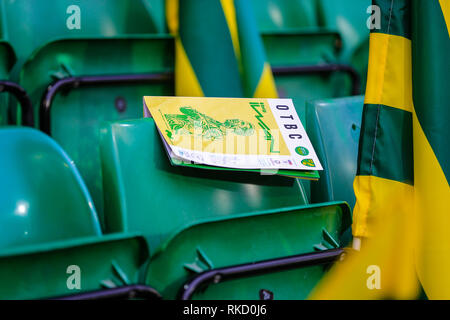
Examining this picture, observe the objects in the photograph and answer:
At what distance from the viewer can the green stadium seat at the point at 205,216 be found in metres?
0.96

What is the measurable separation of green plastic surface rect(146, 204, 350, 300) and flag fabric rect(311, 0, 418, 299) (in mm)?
55

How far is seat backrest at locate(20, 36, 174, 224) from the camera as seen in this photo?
1.63 metres

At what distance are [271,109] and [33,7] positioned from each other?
0.93 metres

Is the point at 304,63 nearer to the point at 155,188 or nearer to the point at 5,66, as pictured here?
the point at 5,66

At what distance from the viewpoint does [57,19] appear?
1.79 metres

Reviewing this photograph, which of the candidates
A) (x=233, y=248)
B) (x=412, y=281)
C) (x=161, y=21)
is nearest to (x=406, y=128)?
(x=412, y=281)

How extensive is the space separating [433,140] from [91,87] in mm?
1007

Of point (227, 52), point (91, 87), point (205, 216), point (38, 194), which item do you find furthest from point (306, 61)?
point (38, 194)

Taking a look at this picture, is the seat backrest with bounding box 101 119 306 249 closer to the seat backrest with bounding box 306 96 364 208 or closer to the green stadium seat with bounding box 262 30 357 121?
the seat backrest with bounding box 306 96 364 208

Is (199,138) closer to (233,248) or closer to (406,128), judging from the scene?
(233,248)

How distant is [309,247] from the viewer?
3.51 feet

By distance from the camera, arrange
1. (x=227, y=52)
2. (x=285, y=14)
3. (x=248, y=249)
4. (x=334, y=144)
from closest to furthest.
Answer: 1. (x=248, y=249)
2. (x=334, y=144)
3. (x=227, y=52)
4. (x=285, y=14)

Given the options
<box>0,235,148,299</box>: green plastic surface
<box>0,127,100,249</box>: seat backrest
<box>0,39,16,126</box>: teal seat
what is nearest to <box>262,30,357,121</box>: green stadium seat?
<box>0,39,16,126</box>: teal seat

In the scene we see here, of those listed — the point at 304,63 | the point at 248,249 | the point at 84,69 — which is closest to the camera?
the point at 248,249
